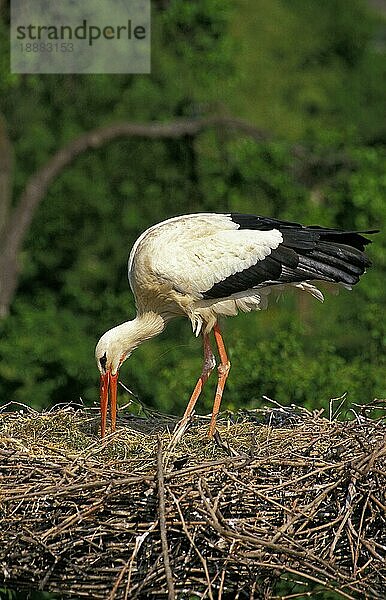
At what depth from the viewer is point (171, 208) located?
16062 millimetres

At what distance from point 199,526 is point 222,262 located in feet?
7.30

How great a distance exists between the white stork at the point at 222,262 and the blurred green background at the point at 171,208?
2.13m

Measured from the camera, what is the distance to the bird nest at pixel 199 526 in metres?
4.80

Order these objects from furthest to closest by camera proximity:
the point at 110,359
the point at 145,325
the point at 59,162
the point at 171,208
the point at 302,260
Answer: the point at 171,208
the point at 59,162
the point at 145,325
the point at 110,359
the point at 302,260

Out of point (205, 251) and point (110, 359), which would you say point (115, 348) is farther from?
point (205, 251)

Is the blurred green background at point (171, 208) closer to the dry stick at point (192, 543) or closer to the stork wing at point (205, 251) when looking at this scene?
the stork wing at point (205, 251)

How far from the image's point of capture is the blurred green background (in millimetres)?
9852

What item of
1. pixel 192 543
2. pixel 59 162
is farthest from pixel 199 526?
pixel 59 162

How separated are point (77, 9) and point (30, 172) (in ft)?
26.1

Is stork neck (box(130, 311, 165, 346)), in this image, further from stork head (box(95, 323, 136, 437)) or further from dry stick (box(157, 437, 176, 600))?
dry stick (box(157, 437, 176, 600))

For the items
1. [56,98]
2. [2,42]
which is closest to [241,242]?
[2,42]

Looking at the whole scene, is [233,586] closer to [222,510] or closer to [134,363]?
[222,510]

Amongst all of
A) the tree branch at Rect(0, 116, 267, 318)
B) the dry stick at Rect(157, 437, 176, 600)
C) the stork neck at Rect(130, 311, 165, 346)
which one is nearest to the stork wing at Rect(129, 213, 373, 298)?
the stork neck at Rect(130, 311, 165, 346)

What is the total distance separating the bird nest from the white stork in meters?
1.43
